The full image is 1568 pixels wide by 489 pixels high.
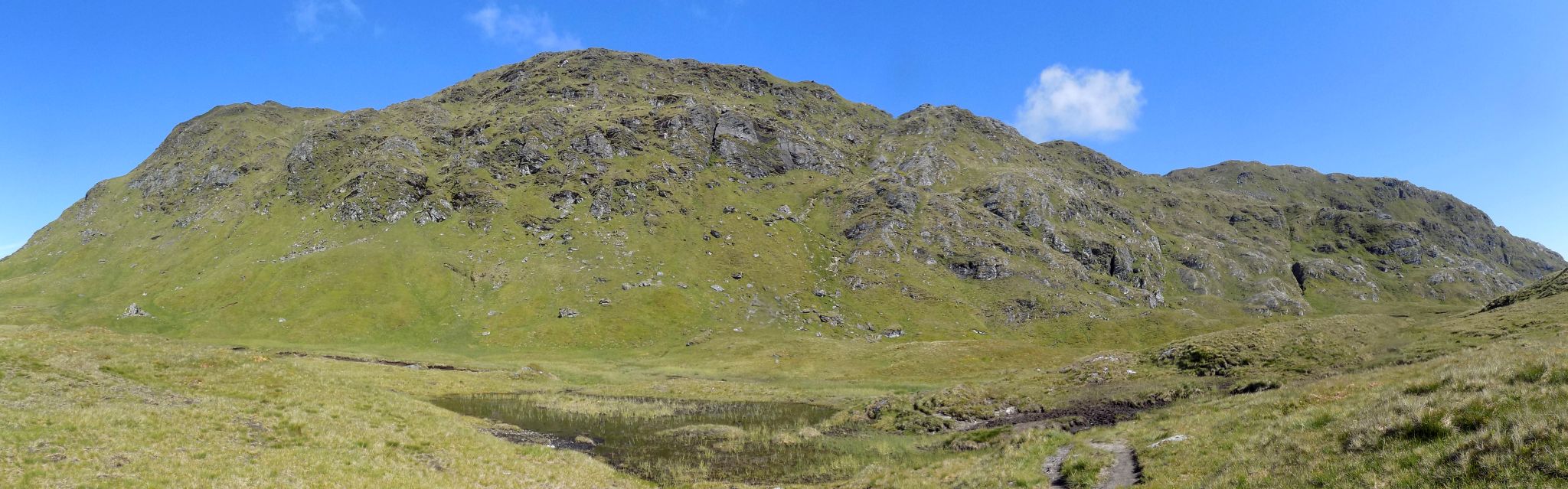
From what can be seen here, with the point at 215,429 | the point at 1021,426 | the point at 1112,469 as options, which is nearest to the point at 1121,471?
the point at 1112,469

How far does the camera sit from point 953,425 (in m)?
42.0

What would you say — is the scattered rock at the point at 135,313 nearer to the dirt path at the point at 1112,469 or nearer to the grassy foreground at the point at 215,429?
the grassy foreground at the point at 215,429

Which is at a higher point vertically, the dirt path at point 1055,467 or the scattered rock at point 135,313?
the scattered rock at point 135,313

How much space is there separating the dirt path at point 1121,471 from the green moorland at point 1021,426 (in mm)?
534

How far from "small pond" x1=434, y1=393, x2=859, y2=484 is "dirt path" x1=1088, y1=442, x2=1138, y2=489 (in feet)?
41.5

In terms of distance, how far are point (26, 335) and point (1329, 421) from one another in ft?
201

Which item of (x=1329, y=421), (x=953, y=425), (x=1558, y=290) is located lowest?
(x=953, y=425)

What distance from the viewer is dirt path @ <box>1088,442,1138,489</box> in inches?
793

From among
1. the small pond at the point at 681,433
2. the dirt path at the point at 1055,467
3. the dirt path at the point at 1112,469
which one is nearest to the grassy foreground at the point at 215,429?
the small pond at the point at 681,433

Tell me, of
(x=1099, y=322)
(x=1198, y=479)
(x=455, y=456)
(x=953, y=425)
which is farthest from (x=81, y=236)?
(x=1099, y=322)

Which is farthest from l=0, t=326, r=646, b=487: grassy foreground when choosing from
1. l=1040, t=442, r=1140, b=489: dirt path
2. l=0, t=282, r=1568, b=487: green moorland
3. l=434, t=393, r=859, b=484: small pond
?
l=1040, t=442, r=1140, b=489: dirt path

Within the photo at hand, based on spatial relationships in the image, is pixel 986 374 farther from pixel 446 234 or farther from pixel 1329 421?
pixel 446 234

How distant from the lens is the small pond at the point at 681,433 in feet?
103

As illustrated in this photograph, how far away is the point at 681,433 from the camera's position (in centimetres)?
4178
